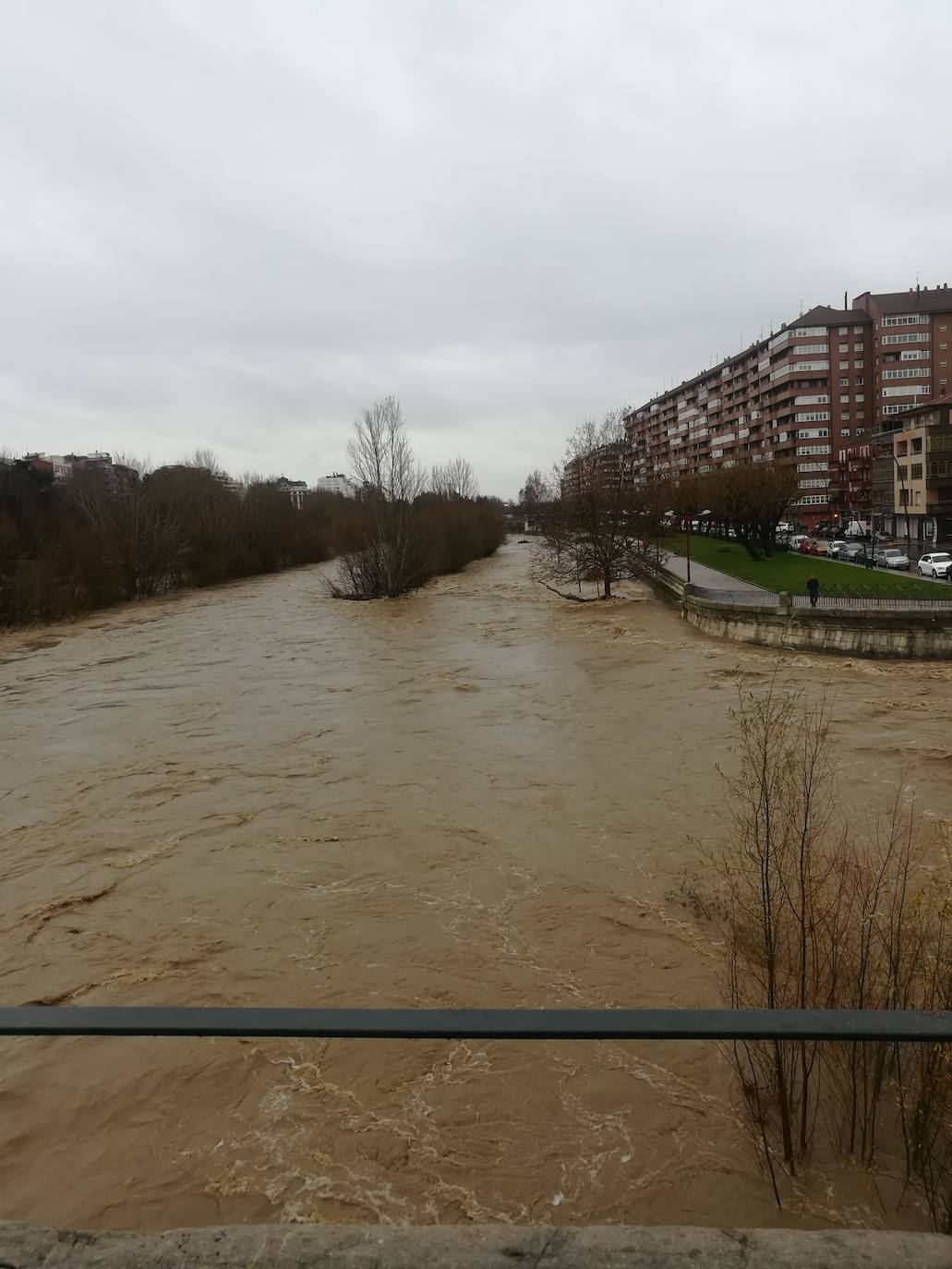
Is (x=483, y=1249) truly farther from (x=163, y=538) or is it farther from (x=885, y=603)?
(x=163, y=538)

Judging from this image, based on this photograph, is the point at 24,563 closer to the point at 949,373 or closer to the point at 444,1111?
the point at 444,1111

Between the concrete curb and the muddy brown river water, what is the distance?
9.78 ft

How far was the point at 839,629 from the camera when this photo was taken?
2369cm

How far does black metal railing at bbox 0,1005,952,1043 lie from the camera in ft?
5.56

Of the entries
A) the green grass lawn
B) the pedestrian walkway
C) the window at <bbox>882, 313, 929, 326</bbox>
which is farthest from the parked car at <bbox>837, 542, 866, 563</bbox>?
the window at <bbox>882, 313, 929, 326</bbox>

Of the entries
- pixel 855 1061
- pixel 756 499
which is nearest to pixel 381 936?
pixel 855 1061

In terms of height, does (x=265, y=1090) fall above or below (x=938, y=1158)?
below

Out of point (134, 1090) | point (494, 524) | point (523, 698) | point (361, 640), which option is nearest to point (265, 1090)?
point (134, 1090)

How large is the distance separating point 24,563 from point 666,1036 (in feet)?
134

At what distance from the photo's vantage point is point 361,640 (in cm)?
2923

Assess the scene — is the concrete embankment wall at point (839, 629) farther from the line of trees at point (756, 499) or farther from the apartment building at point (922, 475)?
the apartment building at point (922, 475)

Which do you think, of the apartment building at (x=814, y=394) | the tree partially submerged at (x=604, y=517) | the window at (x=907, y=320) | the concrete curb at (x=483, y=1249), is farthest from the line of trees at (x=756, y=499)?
the concrete curb at (x=483, y=1249)

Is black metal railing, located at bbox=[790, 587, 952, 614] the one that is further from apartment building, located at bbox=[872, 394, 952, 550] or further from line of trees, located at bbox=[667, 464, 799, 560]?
apartment building, located at bbox=[872, 394, 952, 550]

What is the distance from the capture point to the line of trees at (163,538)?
38.0 m
